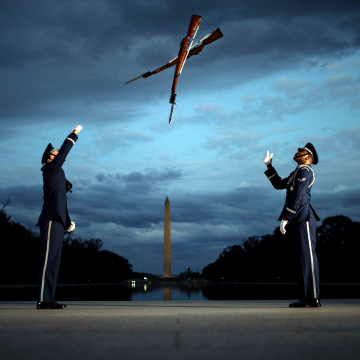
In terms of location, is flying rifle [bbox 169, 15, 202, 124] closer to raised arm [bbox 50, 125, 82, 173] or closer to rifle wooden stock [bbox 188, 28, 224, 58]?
rifle wooden stock [bbox 188, 28, 224, 58]

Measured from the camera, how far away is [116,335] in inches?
108

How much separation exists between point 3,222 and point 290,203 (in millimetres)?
57013

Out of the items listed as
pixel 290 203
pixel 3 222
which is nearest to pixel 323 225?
pixel 3 222

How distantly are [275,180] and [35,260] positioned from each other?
195 ft

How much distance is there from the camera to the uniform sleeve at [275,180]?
714cm

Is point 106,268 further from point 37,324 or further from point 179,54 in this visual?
point 37,324

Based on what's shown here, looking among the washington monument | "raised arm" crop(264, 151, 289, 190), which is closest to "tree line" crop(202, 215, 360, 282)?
the washington monument

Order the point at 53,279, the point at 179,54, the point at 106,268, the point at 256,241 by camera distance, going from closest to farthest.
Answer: the point at 53,279 < the point at 179,54 < the point at 106,268 < the point at 256,241

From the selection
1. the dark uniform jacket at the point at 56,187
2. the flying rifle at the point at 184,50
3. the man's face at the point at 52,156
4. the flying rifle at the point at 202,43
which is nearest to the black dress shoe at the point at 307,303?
the dark uniform jacket at the point at 56,187

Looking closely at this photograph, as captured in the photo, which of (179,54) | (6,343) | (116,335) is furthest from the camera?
(179,54)

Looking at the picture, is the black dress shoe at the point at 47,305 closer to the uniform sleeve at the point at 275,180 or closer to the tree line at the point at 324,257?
the uniform sleeve at the point at 275,180

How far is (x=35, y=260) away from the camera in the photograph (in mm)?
61188

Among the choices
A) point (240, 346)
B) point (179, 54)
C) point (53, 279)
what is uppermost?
point (179, 54)

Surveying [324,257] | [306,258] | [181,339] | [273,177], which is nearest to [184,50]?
[273,177]
